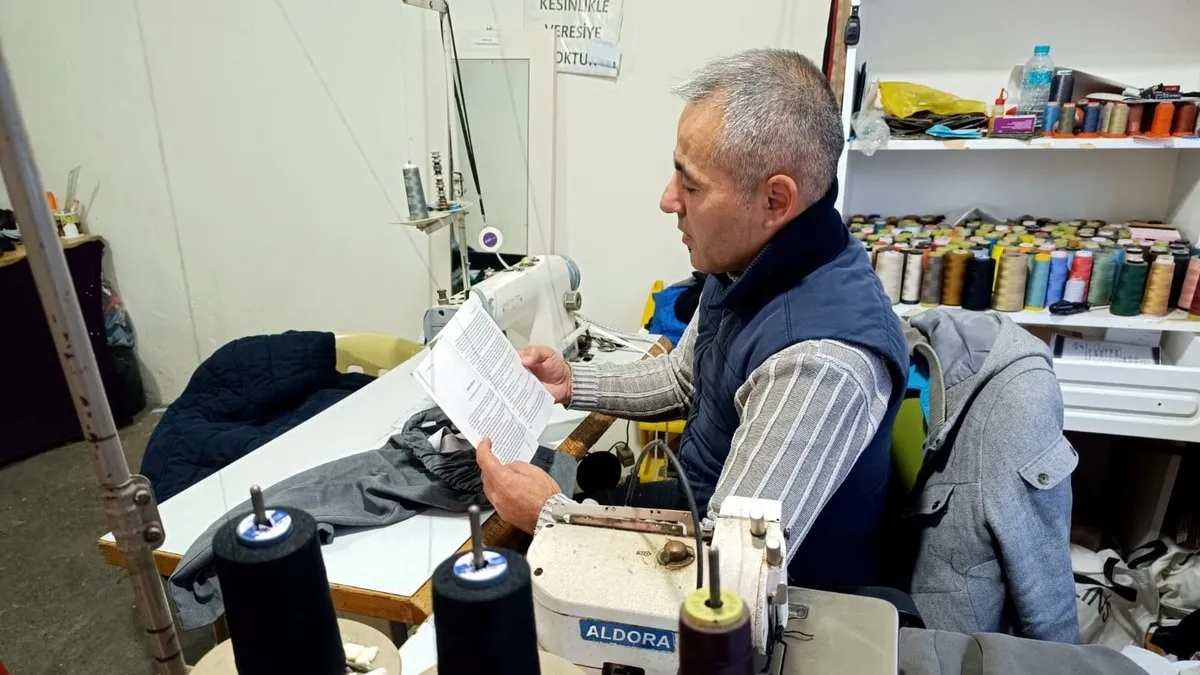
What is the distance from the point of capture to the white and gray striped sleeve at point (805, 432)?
3.17 ft

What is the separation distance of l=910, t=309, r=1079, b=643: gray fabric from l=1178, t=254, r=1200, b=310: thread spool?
96 cm

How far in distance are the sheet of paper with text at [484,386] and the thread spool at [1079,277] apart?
1.38 metres

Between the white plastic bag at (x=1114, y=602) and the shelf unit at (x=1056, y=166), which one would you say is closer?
the white plastic bag at (x=1114, y=602)

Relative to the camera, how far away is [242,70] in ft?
8.39

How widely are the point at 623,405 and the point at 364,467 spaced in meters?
0.53

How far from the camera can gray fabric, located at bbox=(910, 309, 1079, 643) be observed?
1.06m

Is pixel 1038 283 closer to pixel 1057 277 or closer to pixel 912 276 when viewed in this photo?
pixel 1057 277

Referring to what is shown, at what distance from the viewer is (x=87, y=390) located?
1.52 feet

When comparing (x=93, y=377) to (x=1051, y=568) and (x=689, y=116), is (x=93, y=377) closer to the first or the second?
(x=689, y=116)

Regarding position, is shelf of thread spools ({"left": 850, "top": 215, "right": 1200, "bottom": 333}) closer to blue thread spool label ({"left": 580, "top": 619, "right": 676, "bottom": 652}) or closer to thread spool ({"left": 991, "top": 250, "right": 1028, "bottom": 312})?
thread spool ({"left": 991, "top": 250, "right": 1028, "bottom": 312})

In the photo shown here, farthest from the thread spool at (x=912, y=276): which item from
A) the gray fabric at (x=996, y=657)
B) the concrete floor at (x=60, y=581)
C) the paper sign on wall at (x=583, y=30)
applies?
the concrete floor at (x=60, y=581)

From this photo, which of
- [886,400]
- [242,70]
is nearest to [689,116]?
[886,400]

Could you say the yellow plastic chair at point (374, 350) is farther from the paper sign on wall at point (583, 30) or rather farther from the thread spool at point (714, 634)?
the thread spool at point (714, 634)

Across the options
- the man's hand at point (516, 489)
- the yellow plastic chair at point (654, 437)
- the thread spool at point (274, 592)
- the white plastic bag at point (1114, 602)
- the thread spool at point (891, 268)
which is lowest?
the white plastic bag at point (1114, 602)
